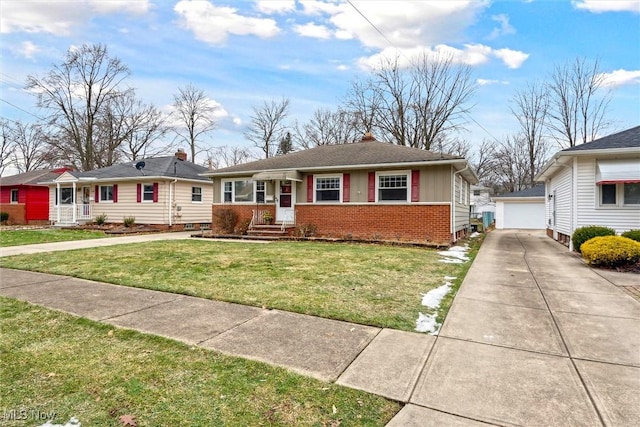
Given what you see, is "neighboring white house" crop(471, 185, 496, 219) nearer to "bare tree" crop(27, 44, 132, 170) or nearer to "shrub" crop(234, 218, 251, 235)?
"shrub" crop(234, 218, 251, 235)

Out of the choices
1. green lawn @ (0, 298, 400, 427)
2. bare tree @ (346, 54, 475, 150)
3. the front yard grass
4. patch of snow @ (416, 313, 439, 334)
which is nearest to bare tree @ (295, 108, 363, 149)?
bare tree @ (346, 54, 475, 150)

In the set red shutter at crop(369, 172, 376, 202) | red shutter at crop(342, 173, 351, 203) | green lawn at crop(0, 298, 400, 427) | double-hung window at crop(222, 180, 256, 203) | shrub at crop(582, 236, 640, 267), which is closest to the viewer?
green lawn at crop(0, 298, 400, 427)

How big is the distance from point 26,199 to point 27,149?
66.0 feet

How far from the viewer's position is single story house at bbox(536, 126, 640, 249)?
387 inches

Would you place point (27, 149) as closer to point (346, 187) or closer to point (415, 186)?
point (346, 187)

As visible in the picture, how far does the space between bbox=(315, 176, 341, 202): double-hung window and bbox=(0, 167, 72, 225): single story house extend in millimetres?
Result: 21417

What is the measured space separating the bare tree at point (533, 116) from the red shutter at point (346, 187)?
2421 centimetres

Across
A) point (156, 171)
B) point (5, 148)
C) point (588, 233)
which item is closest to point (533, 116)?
point (588, 233)

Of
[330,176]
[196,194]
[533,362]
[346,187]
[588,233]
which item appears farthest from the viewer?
[196,194]

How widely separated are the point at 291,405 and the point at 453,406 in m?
1.12

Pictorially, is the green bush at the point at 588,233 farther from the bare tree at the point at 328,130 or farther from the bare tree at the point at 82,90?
the bare tree at the point at 82,90

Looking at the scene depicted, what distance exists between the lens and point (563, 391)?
2.65 metres

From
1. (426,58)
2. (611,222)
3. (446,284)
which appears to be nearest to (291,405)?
(446,284)

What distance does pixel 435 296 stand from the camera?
17.4ft
